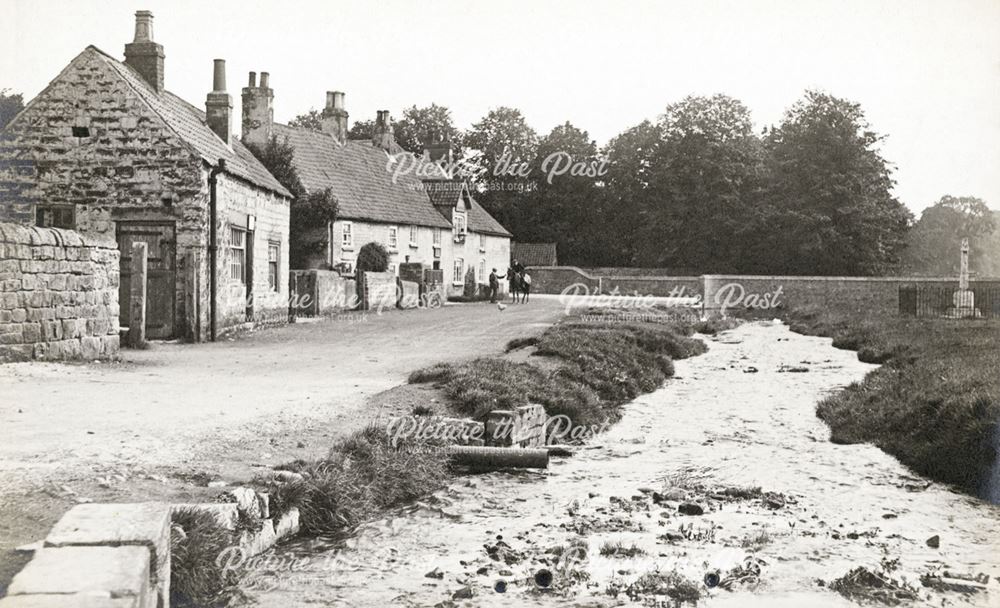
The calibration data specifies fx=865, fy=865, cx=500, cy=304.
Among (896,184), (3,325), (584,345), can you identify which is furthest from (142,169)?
(896,184)

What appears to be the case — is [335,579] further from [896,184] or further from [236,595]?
[896,184]

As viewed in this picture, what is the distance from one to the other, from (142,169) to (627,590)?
49.6 ft

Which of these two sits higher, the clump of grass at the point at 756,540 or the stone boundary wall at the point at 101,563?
the stone boundary wall at the point at 101,563

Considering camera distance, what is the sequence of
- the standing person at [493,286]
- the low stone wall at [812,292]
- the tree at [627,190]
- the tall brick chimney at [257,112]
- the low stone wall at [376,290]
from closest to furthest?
1. the low stone wall at [376,290]
2. the tall brick chimney at [257,112]
3. the low stone wall at [812,292]
4. the standing person at [493,286]
5. the tree at [627,190]

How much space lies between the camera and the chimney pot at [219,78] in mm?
22422

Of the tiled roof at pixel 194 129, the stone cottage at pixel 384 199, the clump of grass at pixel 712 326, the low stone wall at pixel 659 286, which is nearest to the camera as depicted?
the tiled roof at pixel 194 129

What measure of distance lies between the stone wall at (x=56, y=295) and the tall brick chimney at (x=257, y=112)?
62.1 ft

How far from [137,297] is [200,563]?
12270 millimetres

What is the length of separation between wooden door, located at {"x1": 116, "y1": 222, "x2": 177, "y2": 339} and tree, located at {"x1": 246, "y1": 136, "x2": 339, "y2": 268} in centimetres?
1437

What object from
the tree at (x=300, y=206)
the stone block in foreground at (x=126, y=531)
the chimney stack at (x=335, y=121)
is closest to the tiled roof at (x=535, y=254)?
the chimney stack at (x=335, y=121)

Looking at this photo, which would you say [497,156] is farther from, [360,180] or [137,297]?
[137,297]

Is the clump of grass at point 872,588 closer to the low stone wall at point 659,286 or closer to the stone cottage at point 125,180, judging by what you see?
the stone cottage at point 125,180

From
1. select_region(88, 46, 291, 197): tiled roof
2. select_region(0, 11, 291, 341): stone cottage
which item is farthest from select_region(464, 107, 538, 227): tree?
select_region(0, 11, 291, 341): stone cottage

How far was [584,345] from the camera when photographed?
16844 mm
